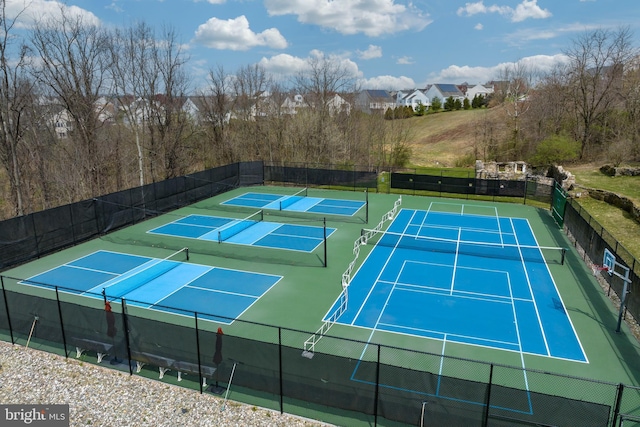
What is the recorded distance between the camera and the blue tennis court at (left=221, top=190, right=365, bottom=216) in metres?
29.8

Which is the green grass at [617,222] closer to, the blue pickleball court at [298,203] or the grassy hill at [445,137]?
the blue pickleball court at [298,203]

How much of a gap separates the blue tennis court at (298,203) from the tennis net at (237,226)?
1.71 metres

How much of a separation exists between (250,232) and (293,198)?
31.3ft

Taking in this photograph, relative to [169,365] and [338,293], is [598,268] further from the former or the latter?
[169,365]

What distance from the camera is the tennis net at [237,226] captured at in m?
23.5

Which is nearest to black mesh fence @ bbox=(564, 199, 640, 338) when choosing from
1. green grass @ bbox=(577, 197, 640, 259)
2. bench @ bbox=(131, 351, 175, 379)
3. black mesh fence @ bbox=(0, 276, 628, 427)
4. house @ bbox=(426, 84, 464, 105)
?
green grass @ bbox=(577, 197, 640, 259)

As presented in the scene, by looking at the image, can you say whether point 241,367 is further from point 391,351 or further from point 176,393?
point 391,351

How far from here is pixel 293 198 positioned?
33.6 meters

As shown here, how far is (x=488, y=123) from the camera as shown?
58.2m

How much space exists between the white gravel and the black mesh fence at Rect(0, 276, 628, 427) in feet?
1.19

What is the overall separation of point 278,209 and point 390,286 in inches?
544

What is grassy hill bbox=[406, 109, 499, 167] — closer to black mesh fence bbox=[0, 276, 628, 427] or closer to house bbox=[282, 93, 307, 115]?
house bbox=[282, 93, 307, 115]

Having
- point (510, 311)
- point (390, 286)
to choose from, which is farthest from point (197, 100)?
point (510, 311)

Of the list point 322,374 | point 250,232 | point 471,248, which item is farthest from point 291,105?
point 322,374
